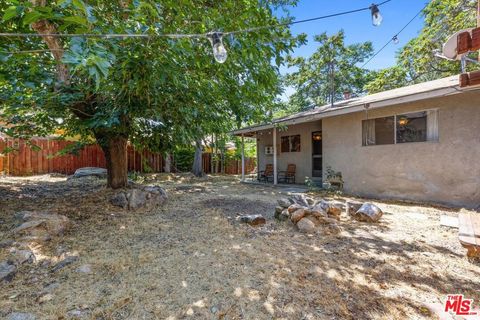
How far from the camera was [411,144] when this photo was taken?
19.7 feet

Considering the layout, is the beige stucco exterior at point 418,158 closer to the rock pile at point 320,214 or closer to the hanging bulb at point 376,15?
the rock pile at point 320,214

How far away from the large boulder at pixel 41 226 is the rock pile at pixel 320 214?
11.5 ft

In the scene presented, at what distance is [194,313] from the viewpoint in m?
1.87

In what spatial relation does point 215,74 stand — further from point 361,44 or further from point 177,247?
point 361,44

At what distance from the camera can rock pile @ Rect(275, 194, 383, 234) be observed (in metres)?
3.83

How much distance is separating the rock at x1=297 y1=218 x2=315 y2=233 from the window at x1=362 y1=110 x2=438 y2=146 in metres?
4.22

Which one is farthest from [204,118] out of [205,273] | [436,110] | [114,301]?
[436,110]

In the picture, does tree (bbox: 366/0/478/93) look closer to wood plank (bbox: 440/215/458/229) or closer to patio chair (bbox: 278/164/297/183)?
wood plank (bbox: 440/215/458/229)

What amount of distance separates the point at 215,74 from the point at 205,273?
11.4 ft

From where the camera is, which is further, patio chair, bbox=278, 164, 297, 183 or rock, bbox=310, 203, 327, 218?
patio chair, bbox=278, 164, 297, 183

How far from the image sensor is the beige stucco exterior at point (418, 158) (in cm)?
520

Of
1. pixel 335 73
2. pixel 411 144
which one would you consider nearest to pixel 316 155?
pixel 411 144

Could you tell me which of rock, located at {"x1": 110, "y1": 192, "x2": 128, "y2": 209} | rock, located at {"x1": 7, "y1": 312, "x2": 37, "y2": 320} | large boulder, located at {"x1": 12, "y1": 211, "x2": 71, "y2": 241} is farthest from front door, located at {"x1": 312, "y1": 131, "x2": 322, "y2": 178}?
rock, located at {"x1": 7, "y1": 312, "x2": 37, "y2": 320}

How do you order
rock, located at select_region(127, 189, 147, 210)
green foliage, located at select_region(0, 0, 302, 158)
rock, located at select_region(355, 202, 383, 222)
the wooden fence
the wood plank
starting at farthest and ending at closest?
the wooden fence
rock, located at select_region(127, 189, 147, 210)
rock, located at select_region(355, 202, 383, 222)
the wood plank
green foliage, located at select_region(0, 0, 302, 158)
